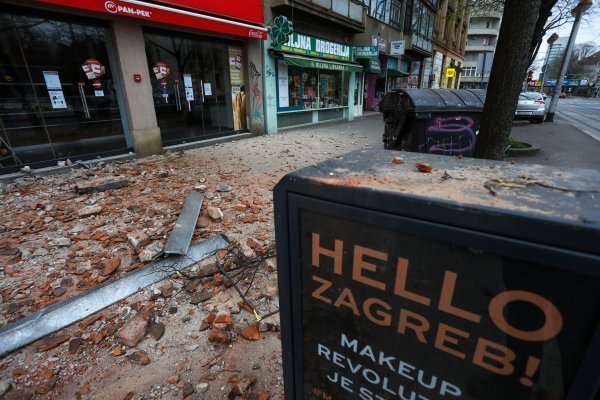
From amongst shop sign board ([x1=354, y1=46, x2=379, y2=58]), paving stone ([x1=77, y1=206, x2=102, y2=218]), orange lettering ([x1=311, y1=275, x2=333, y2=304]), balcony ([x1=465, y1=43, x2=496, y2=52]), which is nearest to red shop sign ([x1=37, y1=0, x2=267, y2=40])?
paving stone ([x1=77, y1=206, x2=102, y2=218])

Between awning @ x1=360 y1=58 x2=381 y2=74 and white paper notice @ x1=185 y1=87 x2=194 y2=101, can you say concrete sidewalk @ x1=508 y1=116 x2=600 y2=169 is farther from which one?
white paper notice @ x1=185 y1=87 x2=194 y2=101

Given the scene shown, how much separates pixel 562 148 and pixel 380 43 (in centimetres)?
1096

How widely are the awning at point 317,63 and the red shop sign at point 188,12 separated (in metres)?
1.34

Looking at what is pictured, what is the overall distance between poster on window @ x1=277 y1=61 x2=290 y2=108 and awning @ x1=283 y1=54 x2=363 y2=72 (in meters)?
0.50

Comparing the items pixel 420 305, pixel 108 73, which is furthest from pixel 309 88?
pixel 420 305

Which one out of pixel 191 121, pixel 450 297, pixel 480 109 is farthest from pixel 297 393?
pixel 191 121

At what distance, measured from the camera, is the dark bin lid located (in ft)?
19.5

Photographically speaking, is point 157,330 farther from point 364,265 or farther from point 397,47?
point 397,47

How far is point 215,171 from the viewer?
6496mm

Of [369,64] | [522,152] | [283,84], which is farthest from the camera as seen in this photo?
A: [369,64]

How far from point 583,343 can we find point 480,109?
641 cm

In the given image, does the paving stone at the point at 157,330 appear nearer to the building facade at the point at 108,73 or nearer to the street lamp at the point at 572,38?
the building facade at the point at 108,73

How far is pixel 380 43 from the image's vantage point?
55.5ft

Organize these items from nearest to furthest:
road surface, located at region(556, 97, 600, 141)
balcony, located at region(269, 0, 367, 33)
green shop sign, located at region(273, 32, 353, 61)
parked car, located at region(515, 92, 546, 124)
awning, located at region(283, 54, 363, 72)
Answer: balcony, located at region(269, 0, 367, 33), awning, located at region(283, 54, 363, 72), green shop sign, located at region(273, 32, 353, 61), road surface, located at region(556, 97, 600, 141), parked car, located at region(515, 92, 546, 124)
